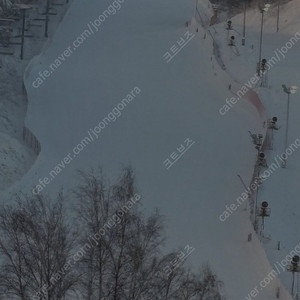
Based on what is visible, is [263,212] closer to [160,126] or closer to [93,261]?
[160,126]

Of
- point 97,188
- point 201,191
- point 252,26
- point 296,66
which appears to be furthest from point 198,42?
point 97,188

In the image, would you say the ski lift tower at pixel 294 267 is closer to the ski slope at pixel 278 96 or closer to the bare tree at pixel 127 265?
the ski slope at pixel 278 96

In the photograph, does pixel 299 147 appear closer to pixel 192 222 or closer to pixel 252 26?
pixel 192 222

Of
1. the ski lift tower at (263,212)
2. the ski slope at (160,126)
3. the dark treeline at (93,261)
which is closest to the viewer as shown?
the dark treeline at (93,261)

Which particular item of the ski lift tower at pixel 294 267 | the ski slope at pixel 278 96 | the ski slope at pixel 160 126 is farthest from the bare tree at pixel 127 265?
the ski slope at pixel 278 96

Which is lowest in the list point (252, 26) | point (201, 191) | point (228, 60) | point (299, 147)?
point (201, 191)

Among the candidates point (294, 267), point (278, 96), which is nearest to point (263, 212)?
point (294, 267)
